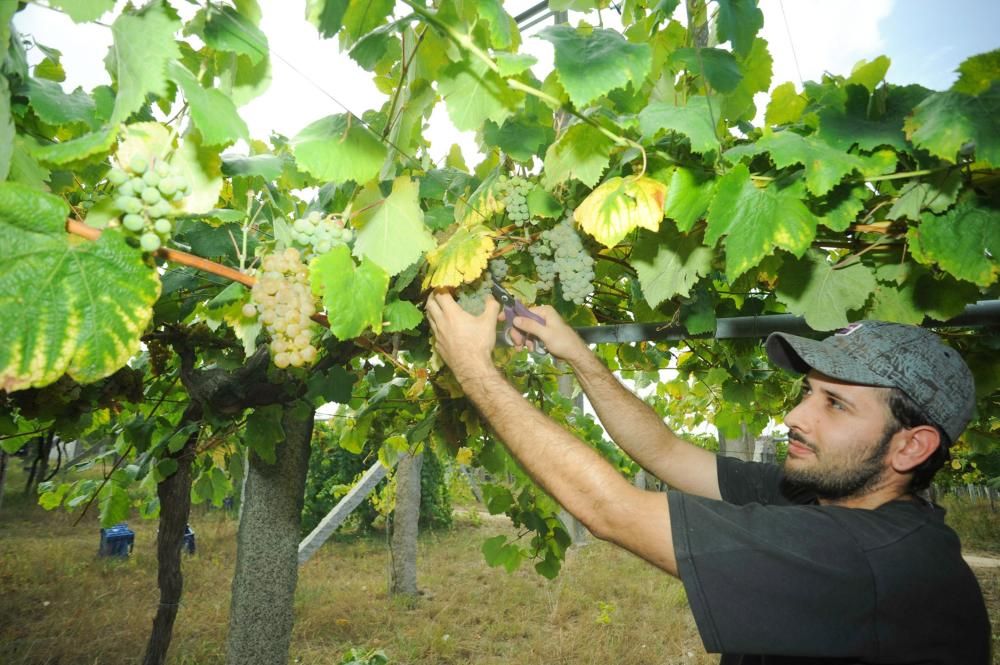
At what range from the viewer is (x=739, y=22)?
1.22m

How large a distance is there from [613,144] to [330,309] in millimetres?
699

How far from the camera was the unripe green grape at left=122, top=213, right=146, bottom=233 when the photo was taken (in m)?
0.89

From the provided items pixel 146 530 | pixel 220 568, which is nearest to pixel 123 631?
pixel 220 568

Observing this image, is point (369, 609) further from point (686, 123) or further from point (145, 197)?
point (686, 123)

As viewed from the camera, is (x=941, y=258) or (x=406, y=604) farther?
(x=406, y=604)

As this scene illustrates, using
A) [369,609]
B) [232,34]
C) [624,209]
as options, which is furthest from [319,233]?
[369,609]

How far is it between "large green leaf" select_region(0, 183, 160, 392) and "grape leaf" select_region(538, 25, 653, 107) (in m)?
0.74

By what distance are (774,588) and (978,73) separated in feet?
3.30

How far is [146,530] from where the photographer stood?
38.7 ft

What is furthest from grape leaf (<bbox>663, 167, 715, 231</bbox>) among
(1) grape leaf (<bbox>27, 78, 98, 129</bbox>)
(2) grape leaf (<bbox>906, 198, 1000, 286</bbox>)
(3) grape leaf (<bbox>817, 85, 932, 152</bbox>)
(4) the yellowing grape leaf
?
(1) grape leaf (<bbox>27, 78, 98, 129</bbox>)

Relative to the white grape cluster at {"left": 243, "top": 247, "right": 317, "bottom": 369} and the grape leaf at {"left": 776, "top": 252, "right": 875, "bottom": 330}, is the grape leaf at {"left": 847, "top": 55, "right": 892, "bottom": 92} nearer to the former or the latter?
the grape leaf at {"left": 776, "top": 252, "right": 875, "bottom": 330}

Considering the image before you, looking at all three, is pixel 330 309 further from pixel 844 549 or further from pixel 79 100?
pixel 844 549

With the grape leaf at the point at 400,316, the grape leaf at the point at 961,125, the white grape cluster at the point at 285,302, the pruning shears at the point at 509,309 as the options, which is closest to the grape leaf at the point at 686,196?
the grape leaf at the point at 961,125

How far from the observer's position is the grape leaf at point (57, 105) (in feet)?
3.28
